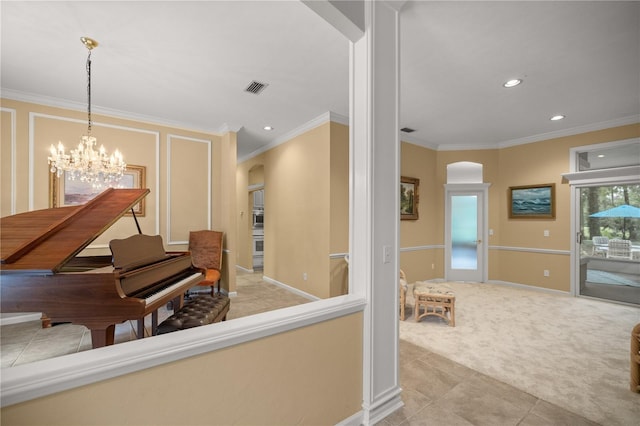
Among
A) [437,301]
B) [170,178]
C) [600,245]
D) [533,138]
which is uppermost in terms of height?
[533,138]

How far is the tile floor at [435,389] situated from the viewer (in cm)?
181


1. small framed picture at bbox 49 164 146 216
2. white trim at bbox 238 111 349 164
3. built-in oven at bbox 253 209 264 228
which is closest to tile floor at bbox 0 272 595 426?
small framed picture at bbox 49 164 146 216

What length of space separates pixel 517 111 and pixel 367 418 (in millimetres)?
4449

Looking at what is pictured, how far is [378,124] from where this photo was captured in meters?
1.78

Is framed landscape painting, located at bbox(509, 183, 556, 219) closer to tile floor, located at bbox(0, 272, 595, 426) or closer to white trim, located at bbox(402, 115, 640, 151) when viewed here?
white trim, located at bbox(402, 115, 640, 151)

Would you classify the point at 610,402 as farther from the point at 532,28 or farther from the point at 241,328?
the point at 532,28

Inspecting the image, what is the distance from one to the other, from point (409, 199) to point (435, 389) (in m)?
3.81

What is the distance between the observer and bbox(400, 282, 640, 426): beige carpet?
6.71 ft

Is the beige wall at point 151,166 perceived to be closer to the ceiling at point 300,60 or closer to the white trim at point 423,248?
the ceiling at point 300,60

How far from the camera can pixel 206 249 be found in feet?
14.8

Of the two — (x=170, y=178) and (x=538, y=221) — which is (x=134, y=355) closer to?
(x=170, y=178)

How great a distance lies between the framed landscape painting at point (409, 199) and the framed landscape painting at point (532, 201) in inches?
72.7

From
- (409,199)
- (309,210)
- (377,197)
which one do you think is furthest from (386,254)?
(409,199)

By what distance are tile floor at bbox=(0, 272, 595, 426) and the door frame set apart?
3.46 metres
